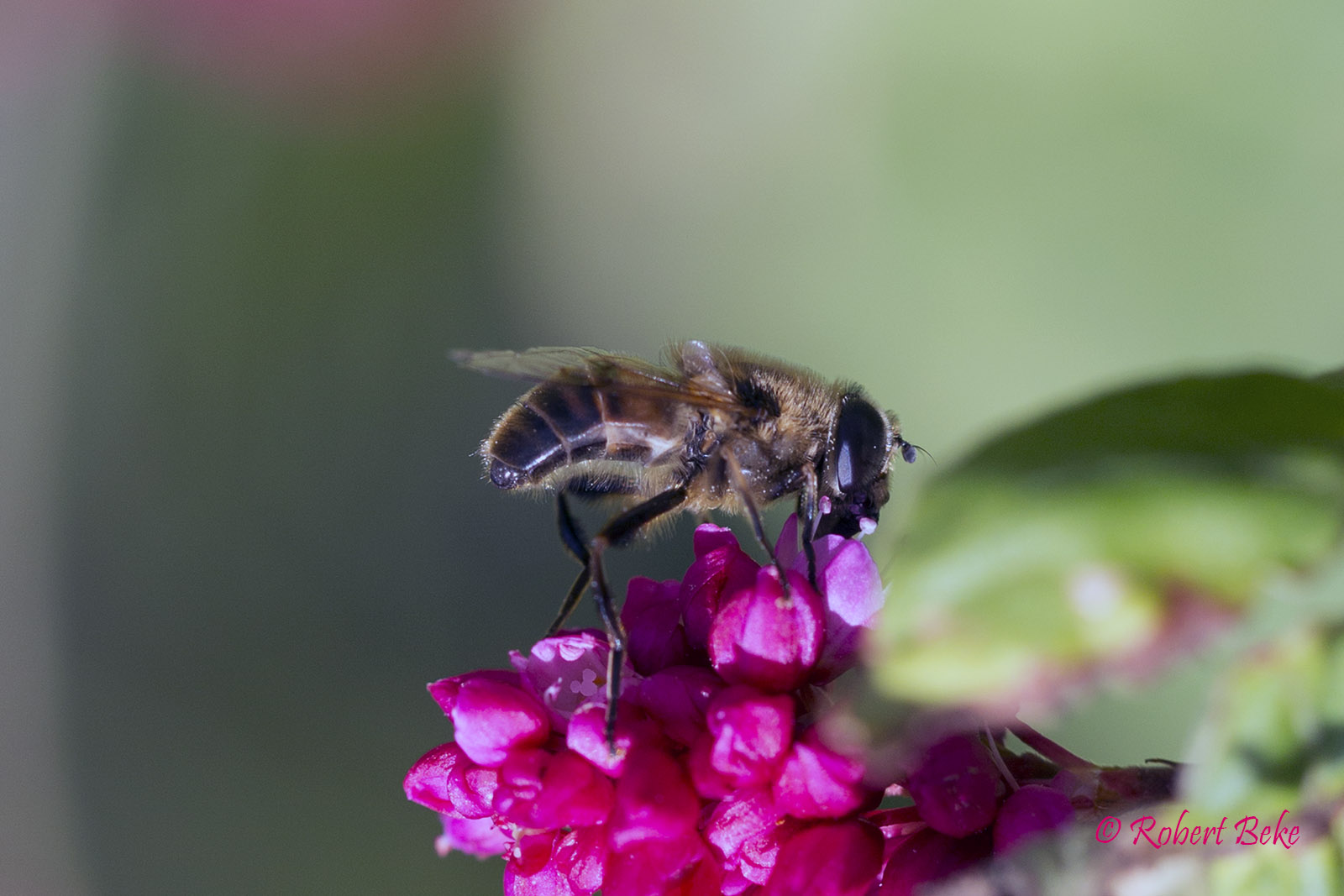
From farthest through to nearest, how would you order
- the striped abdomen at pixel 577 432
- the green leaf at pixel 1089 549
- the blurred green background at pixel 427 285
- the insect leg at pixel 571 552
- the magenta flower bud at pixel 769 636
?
the blurred green background at pixel 427 285, the striped abdomen at pixel 577 432, the insect leg at pixel 571 552, the magenta flower bud at pixel 769 636, the green leaf at pixel 1089 549

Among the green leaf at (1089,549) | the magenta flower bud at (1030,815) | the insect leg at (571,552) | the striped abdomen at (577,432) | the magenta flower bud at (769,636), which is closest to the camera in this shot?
the green leaf at (1089,549)

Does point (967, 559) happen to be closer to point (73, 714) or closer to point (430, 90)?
point (73, 714)

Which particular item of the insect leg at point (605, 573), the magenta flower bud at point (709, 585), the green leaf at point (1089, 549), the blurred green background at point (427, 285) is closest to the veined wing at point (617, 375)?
the insect leg at point (605, 573)

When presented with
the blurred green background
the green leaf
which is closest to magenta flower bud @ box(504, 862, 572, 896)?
the green leaf

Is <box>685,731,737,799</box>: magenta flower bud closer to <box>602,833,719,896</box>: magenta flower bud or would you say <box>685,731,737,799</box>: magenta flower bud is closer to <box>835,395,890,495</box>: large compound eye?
<box>602,833,719,896</box>: magenta flower bud

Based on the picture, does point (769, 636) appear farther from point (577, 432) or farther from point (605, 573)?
point (577, 432)

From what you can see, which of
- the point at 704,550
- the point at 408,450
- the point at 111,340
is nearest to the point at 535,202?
the point at 408,450

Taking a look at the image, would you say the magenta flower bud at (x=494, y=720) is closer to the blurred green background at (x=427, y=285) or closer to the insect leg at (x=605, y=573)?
the insect leg at (x=605, y=573)

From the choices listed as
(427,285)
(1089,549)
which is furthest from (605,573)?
(427,285)
